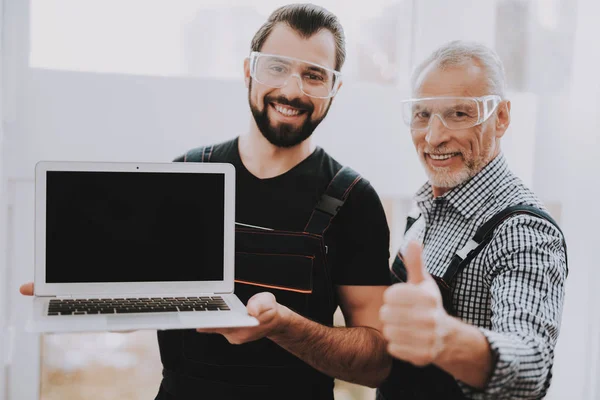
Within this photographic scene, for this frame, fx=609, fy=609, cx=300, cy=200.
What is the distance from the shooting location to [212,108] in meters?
2.20

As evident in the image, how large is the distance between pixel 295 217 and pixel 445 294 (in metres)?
0.44

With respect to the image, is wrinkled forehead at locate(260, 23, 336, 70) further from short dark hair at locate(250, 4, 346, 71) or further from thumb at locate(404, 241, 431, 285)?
thumb at locate(404, 241, 431, 285)

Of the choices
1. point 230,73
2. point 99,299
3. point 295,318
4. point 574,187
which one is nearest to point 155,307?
point 99,299

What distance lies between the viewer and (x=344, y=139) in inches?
92.8

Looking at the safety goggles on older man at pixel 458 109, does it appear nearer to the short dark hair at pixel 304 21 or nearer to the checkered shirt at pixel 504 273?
the checkered shirt at pixel 504 273

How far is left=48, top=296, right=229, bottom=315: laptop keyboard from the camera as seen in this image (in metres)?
1.36

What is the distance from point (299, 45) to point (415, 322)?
95 centimetres

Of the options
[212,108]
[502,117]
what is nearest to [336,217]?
[502,117]

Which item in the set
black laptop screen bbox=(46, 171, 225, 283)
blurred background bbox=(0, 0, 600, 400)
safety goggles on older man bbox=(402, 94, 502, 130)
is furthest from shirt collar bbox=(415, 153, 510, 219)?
blurred background bbox=(0, 0, 600, 400)

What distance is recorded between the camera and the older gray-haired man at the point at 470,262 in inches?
40.1

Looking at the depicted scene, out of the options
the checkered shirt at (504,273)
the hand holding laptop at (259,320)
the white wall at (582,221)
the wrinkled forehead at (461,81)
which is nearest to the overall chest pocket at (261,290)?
the hand holding laptop at (259,320)

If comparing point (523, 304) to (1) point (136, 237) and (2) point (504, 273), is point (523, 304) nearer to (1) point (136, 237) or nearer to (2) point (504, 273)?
(2) point (504, 273)

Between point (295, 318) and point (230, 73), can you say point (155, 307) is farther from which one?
point (230, 73)

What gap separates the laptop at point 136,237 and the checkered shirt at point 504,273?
22.1 inches
